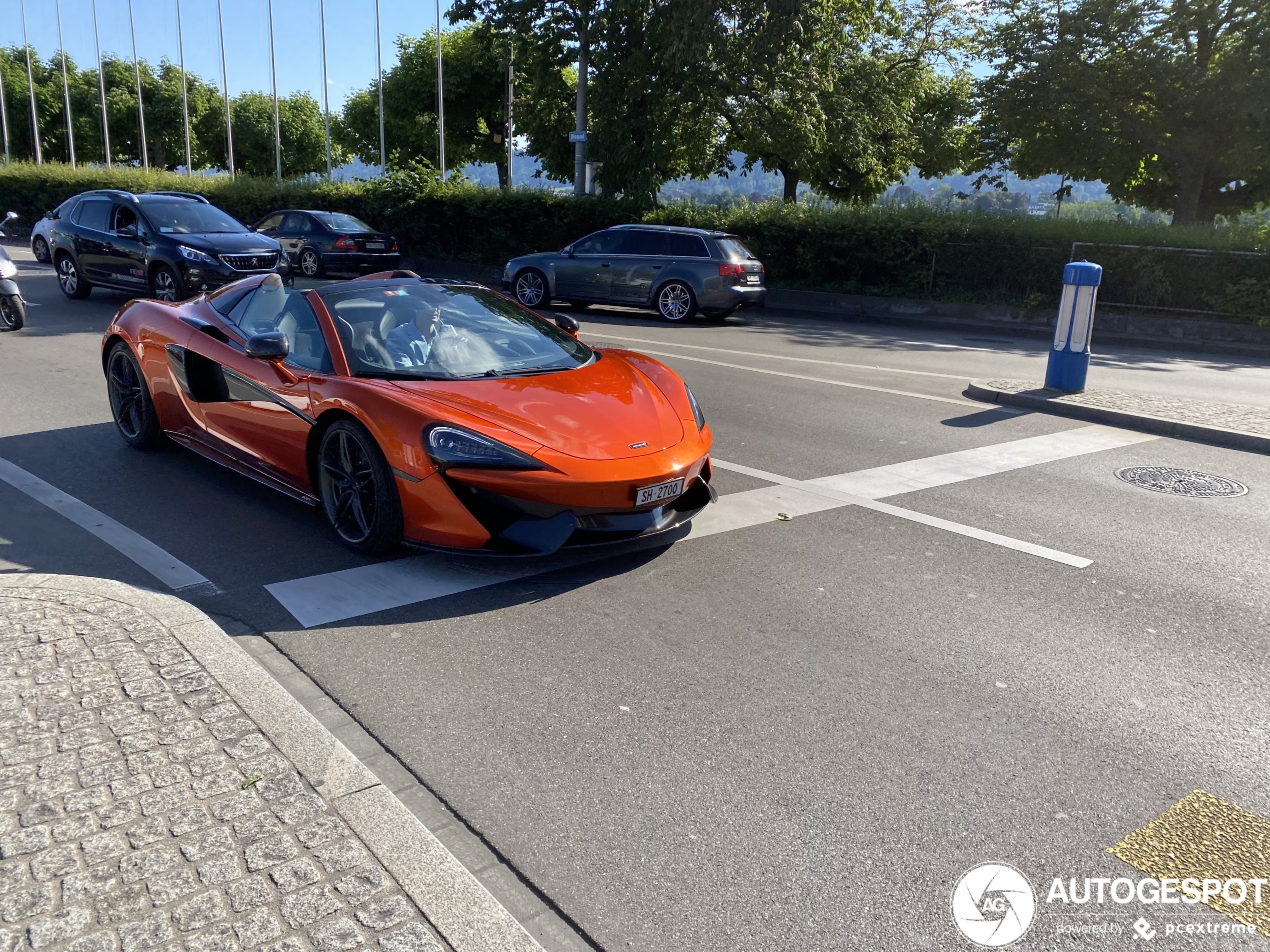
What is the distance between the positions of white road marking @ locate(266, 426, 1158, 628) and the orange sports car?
22 centimetres

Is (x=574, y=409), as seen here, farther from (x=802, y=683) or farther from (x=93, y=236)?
(x=93, y=236)

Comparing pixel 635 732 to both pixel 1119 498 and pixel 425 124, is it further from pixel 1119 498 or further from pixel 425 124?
pixel 425 124

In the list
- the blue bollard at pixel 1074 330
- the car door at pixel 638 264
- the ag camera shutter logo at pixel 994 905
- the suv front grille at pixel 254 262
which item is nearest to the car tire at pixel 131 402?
the ag camera shutter logo at pixel 994 905

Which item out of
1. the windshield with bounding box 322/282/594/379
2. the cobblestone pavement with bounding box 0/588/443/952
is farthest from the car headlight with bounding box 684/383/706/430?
the cobblestone pavement with bounding box 0/588/443/952

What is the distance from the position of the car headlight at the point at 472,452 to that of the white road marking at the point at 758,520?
24.3 inches

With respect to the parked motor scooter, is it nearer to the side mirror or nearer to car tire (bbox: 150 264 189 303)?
car tire (bbox: 150 264 189 303)

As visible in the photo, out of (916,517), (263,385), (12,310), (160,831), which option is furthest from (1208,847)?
(12,310)

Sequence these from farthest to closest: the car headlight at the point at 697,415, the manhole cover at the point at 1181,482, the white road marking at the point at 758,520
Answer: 1. the manhole cover at the point at 1181,482
2. the car headlight at the point at 697,415
3. the white road marking at the point at 758,520

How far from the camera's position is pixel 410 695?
399cm

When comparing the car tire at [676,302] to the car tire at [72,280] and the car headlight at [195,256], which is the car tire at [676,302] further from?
the car tire at [72,280]

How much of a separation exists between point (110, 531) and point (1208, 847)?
214 inches

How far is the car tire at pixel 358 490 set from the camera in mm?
5203

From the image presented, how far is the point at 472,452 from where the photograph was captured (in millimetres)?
4988

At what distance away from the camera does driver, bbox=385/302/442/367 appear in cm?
580
